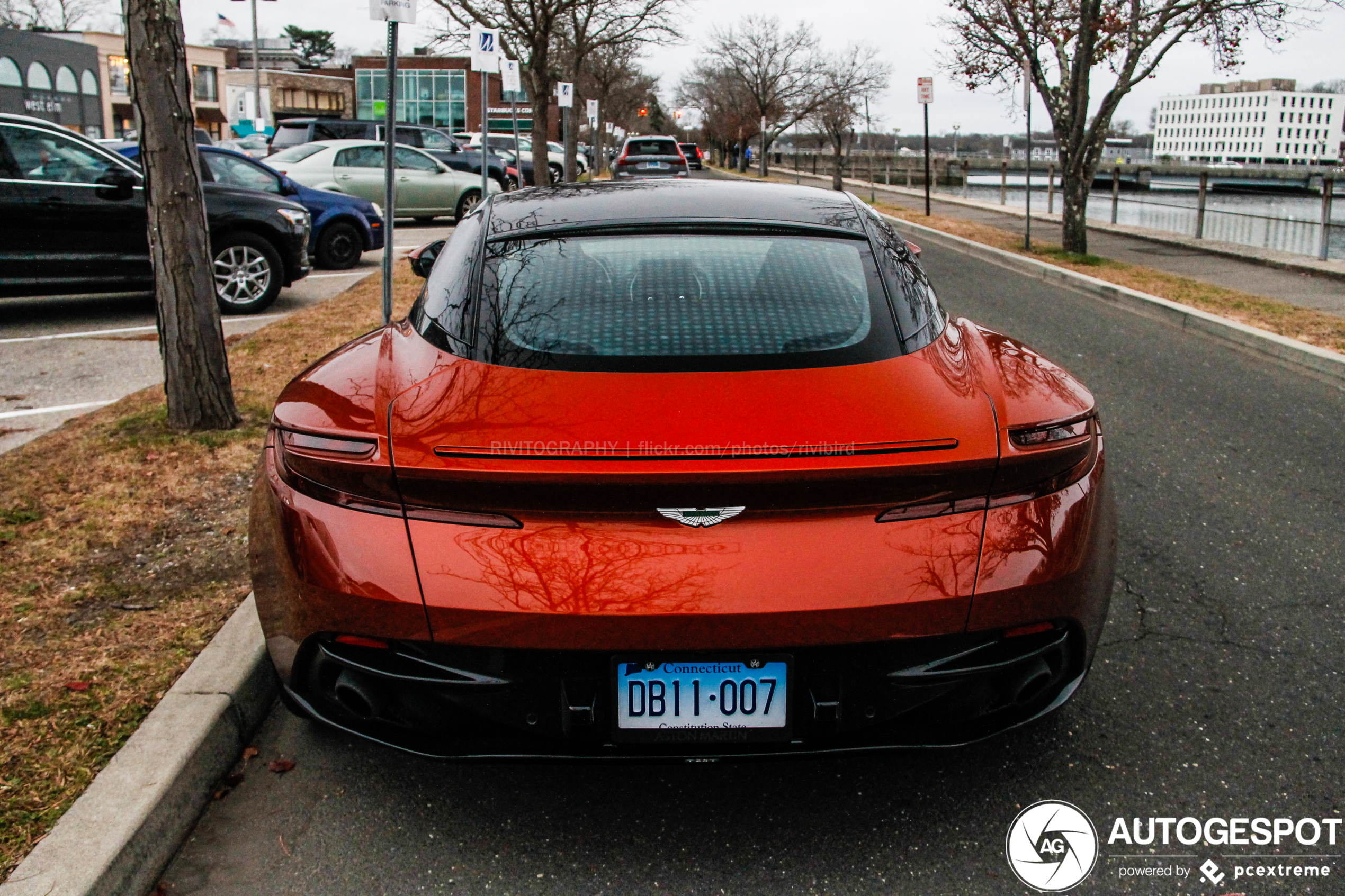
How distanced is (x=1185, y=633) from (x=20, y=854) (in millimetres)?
3271

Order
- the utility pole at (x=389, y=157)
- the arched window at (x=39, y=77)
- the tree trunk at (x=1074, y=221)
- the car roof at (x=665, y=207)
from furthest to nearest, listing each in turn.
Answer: the arched window at (x=39, y=77) → the tree trunk at (x=1074, y=221) → the utility pole at (x=389, y=157) → the car roof at (x=665, y=207)

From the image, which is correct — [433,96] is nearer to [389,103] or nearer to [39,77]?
[39,77]

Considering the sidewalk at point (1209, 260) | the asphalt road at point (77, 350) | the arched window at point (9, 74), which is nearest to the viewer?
the asphalt road at point (77, 350)

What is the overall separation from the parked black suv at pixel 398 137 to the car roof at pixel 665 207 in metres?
18.3

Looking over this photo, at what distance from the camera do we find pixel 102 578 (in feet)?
12.5

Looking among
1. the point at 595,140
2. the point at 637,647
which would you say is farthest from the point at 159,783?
the point at 595,140

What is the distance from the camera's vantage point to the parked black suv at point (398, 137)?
22.3 m

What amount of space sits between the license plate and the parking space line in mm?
5493

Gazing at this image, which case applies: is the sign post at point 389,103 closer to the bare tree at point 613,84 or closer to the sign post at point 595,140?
the sign post at point 595,140

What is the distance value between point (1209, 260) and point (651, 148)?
18.1 meters

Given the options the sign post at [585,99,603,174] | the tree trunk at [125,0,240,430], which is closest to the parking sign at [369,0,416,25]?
the tree trunk at [125,0,240,430]

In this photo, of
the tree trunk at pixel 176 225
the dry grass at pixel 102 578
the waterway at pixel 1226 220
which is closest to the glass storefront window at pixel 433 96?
the waterway at pixel 1226 220

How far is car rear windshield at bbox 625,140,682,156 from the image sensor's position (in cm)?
2993

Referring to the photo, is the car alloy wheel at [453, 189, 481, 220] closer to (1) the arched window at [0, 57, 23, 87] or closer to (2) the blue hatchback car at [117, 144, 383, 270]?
(2) the blue hatchback car at [117, 144, 383, 270]
